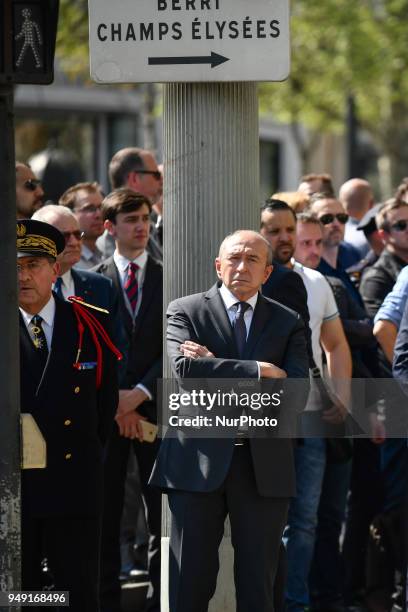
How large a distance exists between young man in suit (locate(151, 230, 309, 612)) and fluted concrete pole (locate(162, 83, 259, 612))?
0.37m

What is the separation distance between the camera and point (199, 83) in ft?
21.9

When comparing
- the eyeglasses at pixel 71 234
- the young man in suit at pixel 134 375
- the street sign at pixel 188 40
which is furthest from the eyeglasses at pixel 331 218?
the street sign at pixel 188 40

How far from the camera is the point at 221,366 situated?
612cm

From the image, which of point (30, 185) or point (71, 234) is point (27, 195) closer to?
point (30, 185)

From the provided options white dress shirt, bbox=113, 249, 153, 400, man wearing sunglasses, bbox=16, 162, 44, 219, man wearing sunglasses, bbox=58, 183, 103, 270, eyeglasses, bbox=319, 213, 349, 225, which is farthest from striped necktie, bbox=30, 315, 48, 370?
eyeglasses, bbox=319, 213, 349, 225

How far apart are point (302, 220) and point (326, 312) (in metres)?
0.79

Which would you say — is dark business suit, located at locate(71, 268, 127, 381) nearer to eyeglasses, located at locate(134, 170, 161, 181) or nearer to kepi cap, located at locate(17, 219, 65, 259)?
kepi cap, located at locate(17, 219, 65, 259)

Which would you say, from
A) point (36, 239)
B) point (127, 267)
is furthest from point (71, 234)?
point (36, 239)

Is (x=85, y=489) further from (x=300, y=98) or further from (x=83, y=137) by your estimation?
(x=83, y=137)

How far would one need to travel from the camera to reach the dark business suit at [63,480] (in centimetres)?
614

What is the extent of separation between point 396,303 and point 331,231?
4.95 feet

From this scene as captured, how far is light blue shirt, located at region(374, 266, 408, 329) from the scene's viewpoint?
7.81 metres

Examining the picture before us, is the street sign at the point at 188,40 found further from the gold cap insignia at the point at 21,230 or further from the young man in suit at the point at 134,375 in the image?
the young man in suit at the point at 134,375

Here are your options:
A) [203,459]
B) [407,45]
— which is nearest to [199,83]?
[203,459]
